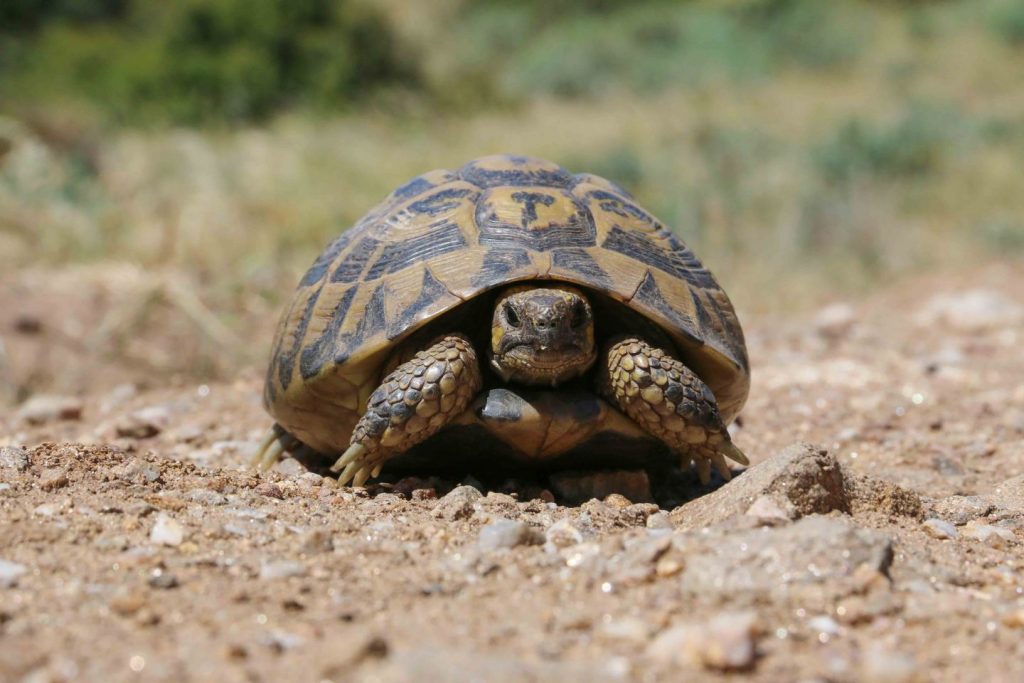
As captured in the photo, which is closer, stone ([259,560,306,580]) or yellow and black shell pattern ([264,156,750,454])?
stone ([259,560,306,580])

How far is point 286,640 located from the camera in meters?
1.90

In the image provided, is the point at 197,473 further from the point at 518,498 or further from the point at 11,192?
the point at 11,192

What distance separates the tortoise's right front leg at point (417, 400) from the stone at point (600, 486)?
→ 0.39 m

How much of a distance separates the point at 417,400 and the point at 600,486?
0.62m

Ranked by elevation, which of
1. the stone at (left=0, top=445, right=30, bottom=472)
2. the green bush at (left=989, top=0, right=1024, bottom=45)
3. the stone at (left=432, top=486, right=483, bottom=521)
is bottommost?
the stone at (left=0, top=445, right=30, bottom=472)

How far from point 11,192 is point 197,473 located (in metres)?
5.40

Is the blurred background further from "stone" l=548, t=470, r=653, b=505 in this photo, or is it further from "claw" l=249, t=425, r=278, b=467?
"stone" l=548, t=470, r=653, b=505

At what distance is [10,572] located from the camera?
7.03 ft

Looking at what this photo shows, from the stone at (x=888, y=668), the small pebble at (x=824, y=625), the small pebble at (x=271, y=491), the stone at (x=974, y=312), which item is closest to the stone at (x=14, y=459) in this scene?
the small pebble at (x=271, y=491)

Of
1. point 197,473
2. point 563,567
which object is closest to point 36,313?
point 197,473

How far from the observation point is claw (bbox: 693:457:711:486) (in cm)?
321

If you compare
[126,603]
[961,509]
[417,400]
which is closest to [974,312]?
[961,509]

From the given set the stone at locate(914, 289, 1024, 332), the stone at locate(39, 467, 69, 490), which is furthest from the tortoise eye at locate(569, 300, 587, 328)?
the stone at locate(914, 289, 1024, 332)

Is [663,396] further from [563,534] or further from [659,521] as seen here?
[563,534]
